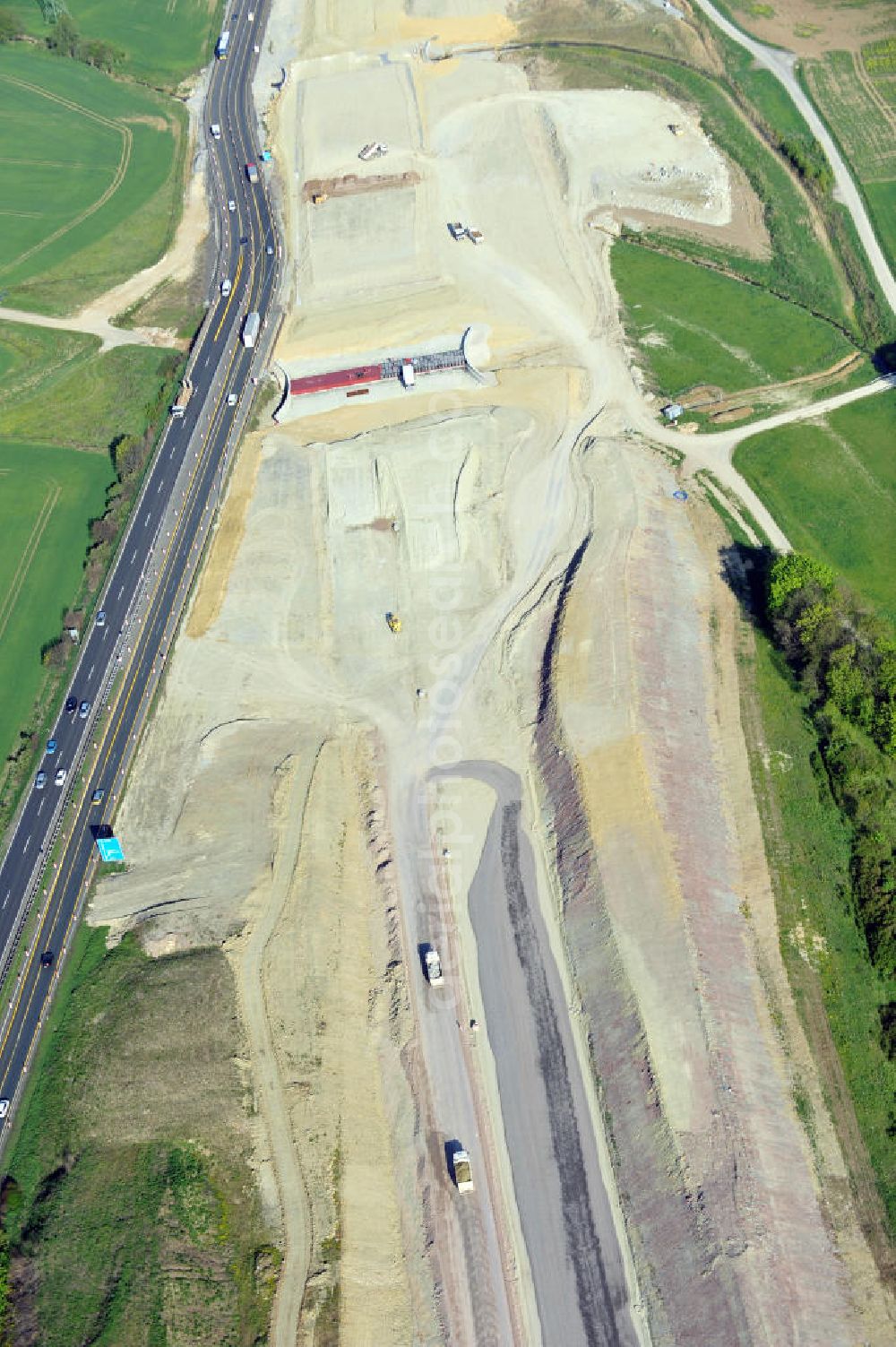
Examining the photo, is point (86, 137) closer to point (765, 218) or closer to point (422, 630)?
point (765, 218)

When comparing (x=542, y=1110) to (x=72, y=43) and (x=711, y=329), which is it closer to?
(x=711, y=329)

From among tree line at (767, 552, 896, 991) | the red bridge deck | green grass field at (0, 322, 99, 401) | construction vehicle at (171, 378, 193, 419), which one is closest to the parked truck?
construction vehicle at (171, 378, 193, 419)

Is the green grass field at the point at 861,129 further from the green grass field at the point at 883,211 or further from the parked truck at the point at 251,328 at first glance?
the parked truck at the point at 251,328

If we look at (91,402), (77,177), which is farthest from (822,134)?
(91,402)

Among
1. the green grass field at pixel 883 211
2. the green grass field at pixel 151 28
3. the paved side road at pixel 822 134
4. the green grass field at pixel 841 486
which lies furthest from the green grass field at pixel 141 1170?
the green grass field at pixel 151 28

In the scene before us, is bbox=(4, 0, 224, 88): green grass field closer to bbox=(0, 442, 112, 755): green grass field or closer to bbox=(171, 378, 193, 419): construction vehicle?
bbox=(171, 378, 193, 419): construction vehicle

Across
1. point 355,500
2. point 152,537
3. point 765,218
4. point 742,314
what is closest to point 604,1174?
point 355,500
